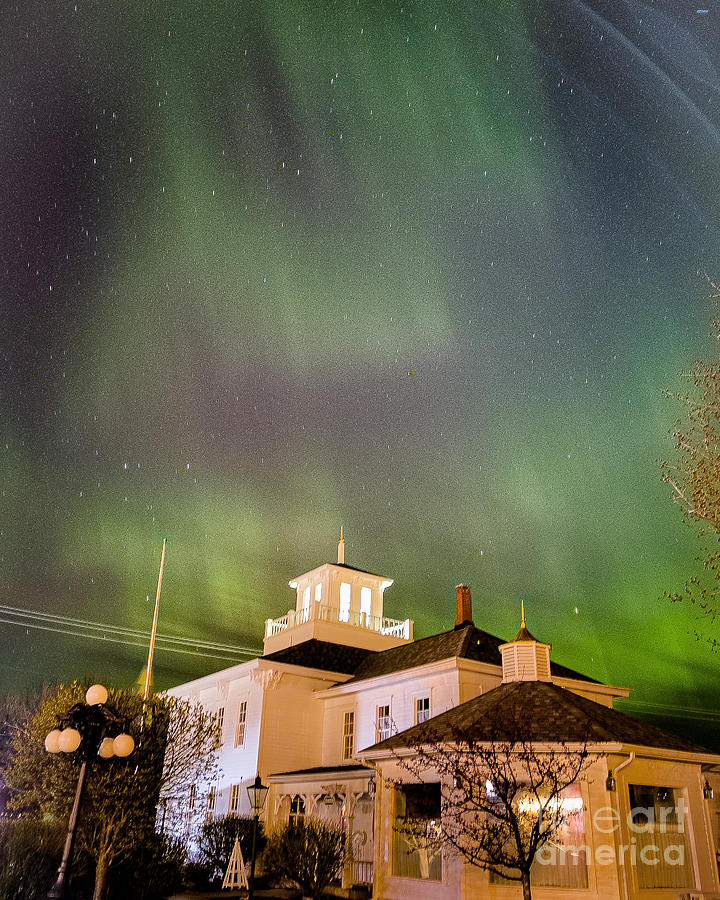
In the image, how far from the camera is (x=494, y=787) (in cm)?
1925

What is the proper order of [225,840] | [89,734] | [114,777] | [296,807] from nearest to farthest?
[89,734], [114,777], [225,840], [296,807]

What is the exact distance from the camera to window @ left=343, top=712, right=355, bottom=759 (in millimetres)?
31375

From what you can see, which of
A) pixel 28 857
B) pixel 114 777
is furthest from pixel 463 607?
pixel 28 857

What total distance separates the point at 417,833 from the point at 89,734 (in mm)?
9936

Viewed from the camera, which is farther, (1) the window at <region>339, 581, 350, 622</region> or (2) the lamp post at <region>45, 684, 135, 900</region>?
(1) the window at <region>339, 581, 350, 622</region>

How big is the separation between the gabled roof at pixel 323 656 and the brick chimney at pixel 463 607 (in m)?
5.28

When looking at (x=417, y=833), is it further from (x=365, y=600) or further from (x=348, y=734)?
(x=365, y=600)

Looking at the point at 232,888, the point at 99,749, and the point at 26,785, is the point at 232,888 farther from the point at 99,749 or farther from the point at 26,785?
the point at 99,749

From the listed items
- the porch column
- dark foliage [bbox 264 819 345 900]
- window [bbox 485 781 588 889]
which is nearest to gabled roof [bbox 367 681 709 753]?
window [bbox 485 781 588 889]

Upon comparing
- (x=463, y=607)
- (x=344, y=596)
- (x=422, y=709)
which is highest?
(x=344, y=596)

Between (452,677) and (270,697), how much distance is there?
828 cm

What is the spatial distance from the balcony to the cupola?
1525 centimetres

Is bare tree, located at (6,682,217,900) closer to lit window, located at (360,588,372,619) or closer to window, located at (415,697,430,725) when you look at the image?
window, located at (415,697,430,725)

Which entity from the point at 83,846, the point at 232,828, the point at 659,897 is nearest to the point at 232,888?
the point at 232,828
